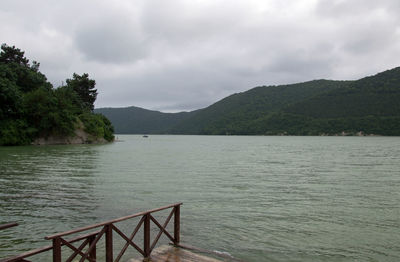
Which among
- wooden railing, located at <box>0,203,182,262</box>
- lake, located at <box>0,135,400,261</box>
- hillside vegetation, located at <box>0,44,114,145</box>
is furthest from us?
hillside vegetation, located at <box>0,44,114,145</box>

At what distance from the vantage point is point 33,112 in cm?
7150

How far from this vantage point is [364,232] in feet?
40.4

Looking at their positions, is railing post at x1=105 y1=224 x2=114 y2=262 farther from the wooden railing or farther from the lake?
the lake

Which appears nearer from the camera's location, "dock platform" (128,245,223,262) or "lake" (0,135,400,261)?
"dock platform" (128,245,223,262)

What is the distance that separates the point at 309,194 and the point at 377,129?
498ft

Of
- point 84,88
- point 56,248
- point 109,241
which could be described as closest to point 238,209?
point 109,241

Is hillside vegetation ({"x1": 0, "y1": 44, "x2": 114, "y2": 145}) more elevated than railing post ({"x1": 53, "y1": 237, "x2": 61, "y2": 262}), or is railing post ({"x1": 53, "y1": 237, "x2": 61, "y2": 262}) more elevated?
hillside vegetation ({"x1": 0, "y1": 44, "x2": 114, "y2": 145})

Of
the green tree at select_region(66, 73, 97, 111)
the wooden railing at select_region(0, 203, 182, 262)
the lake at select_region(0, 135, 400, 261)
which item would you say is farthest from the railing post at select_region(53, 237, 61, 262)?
the green tree at select_region(66, 73, 97, 111)

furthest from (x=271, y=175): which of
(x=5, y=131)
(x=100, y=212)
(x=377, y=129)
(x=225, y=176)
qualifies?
(x=377, y=129)

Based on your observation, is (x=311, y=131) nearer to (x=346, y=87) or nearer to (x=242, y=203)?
(x=346, y=87)

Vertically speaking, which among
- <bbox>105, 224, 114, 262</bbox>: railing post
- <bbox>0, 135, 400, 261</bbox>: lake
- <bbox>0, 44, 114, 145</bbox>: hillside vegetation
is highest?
<bbox>0, 44, 114, 145</bbox>: hillside vegetation

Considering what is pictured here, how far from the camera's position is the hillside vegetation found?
208ft

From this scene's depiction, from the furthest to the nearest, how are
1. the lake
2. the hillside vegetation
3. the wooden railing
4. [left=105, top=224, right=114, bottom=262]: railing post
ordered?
the hillside vegetation
the lake
[left=105, top=224, right=114, bottom=262]: railing post
the wooden railing

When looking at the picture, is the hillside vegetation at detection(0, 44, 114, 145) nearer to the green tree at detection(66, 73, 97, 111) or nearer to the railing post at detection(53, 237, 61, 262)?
the green tree at detection(66, 73, 97, 111)
